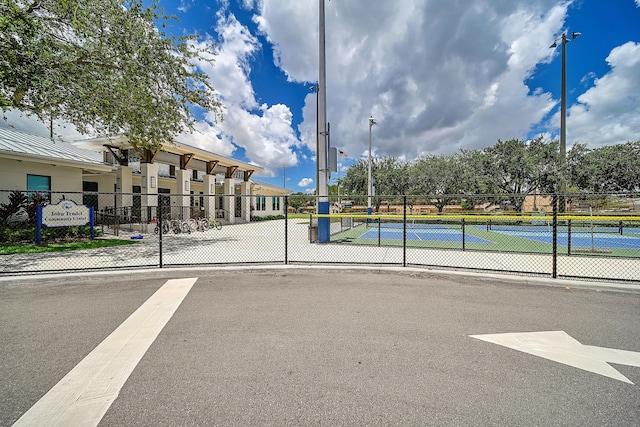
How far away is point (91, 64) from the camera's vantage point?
Answer: 10.3 metres

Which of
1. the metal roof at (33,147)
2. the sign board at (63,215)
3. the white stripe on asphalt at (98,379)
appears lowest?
the white stripe on asphalt at (98,379)

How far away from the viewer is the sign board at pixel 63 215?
9.60 metres

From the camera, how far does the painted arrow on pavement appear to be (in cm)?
279

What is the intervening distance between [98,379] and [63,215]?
1074cm

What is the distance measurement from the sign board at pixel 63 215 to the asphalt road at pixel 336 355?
16.9ft

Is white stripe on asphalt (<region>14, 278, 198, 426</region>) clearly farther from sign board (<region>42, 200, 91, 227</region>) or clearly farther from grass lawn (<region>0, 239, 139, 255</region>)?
grass lawn (<region>0, 239, 139, 255</region>)

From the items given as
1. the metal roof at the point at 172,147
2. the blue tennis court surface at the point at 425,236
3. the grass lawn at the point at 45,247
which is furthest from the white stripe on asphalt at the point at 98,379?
the metal roof at the point at 172,147

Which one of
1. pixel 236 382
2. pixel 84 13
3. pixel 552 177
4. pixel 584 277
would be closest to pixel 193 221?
pixel 84 13

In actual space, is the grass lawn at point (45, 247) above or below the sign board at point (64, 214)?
below

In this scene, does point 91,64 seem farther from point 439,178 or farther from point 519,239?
point 439,178

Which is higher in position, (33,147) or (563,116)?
(563,116)

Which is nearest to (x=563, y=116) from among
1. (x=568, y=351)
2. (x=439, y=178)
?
(x=439, y=178)

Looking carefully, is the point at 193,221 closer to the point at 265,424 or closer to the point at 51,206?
the point at 51,206

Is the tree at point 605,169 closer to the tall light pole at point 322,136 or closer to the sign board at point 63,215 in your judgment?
the tall light pole at point 322,136
